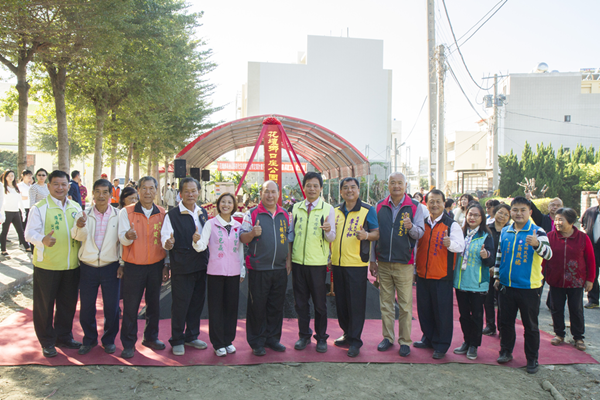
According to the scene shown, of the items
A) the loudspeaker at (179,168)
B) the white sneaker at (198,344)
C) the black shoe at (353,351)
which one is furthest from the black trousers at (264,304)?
the loudspeaker at (179,168)

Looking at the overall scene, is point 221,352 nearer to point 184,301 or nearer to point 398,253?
point 184,301

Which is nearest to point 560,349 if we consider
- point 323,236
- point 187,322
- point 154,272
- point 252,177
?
point 323,236

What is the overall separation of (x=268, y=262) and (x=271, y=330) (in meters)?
0.73

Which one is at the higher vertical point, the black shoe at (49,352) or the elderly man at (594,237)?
the elderly man at (594,237)

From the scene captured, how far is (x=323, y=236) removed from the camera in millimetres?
3980

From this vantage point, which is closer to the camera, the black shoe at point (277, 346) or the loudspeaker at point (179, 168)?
the black shoe at point (277, 346)

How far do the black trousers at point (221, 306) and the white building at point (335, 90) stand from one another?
3858 cm

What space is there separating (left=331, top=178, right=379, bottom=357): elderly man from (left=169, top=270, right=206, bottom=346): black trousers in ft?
4.38

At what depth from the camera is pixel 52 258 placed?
3695 millimetres

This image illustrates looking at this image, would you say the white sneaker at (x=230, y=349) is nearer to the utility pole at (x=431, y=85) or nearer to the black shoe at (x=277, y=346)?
the black shoe at (x=277, y=346)

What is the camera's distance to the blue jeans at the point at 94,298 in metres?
3.80

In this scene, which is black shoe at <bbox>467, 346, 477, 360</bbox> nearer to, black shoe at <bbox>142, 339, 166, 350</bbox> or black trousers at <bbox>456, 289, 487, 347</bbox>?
black trousers at <bbox>456, 289, 487, 347</bbox>

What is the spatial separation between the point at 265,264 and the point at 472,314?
79.8 inches

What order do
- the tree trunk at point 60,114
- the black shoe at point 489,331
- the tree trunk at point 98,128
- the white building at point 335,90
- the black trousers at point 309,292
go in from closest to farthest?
the black trousers at point 309,292, the black shoe at point 489,331, the tree trunk at point 60,114, the tree trunk at point 98,128, the white building at point 335,90
